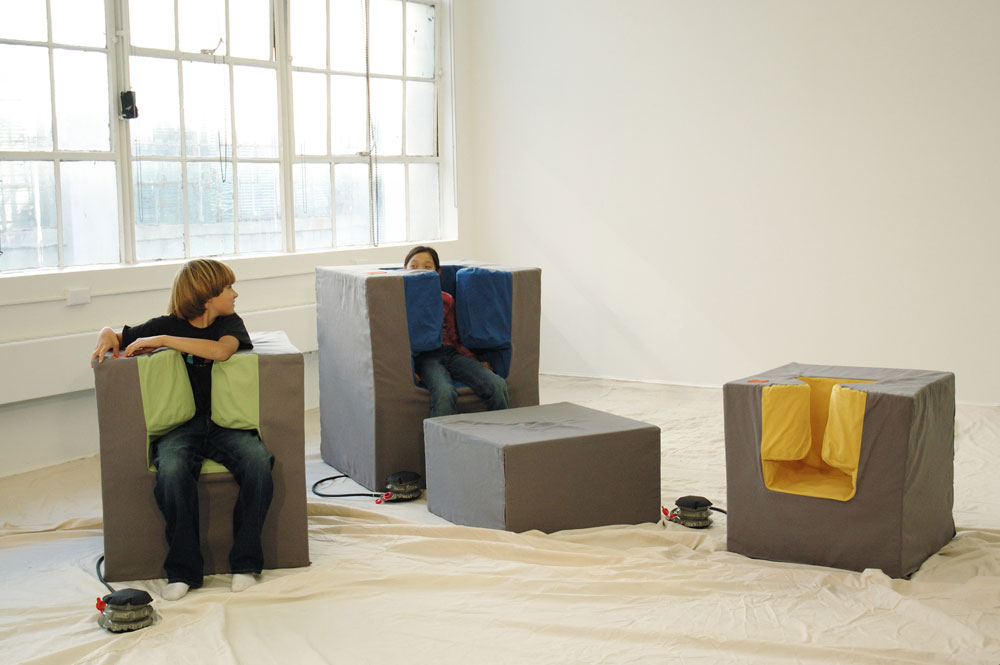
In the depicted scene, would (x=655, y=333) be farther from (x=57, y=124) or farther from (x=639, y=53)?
(x=57, y=124)

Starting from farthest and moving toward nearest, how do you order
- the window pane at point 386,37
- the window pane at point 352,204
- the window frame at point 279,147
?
1. the window pane at point 386,37
2. the window pane at point 352,204
3. the window frame at point 279,147

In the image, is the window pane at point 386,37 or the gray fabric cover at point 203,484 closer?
the gray fabric cover at point 203,484

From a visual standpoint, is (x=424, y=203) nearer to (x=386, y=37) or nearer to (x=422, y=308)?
(x=386, y=37)

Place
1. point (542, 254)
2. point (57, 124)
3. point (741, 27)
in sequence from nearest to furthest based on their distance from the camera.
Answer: point (57, 124)
point (741, 27)
point (542, 254)

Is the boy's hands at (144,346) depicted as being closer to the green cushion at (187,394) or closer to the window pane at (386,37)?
the green cushion at (187,394)

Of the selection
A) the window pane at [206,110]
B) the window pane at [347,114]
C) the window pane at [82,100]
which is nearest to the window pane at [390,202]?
the window pane at [347,114]

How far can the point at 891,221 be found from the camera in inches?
204

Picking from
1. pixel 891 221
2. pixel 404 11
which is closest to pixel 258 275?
pixel 404 11

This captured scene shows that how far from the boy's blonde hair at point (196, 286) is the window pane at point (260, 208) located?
2.12 m

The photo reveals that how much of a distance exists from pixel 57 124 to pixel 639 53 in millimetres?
3292

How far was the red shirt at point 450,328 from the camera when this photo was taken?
166 inches

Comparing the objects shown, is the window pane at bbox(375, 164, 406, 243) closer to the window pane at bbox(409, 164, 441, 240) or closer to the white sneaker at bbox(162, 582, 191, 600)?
the window pane at bbox(409, 164, 441, 240)

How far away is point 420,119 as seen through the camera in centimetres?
622

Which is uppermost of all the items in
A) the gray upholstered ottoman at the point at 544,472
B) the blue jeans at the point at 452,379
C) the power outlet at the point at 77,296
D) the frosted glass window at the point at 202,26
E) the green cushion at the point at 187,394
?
the frosted glass window at the point at 202,26
